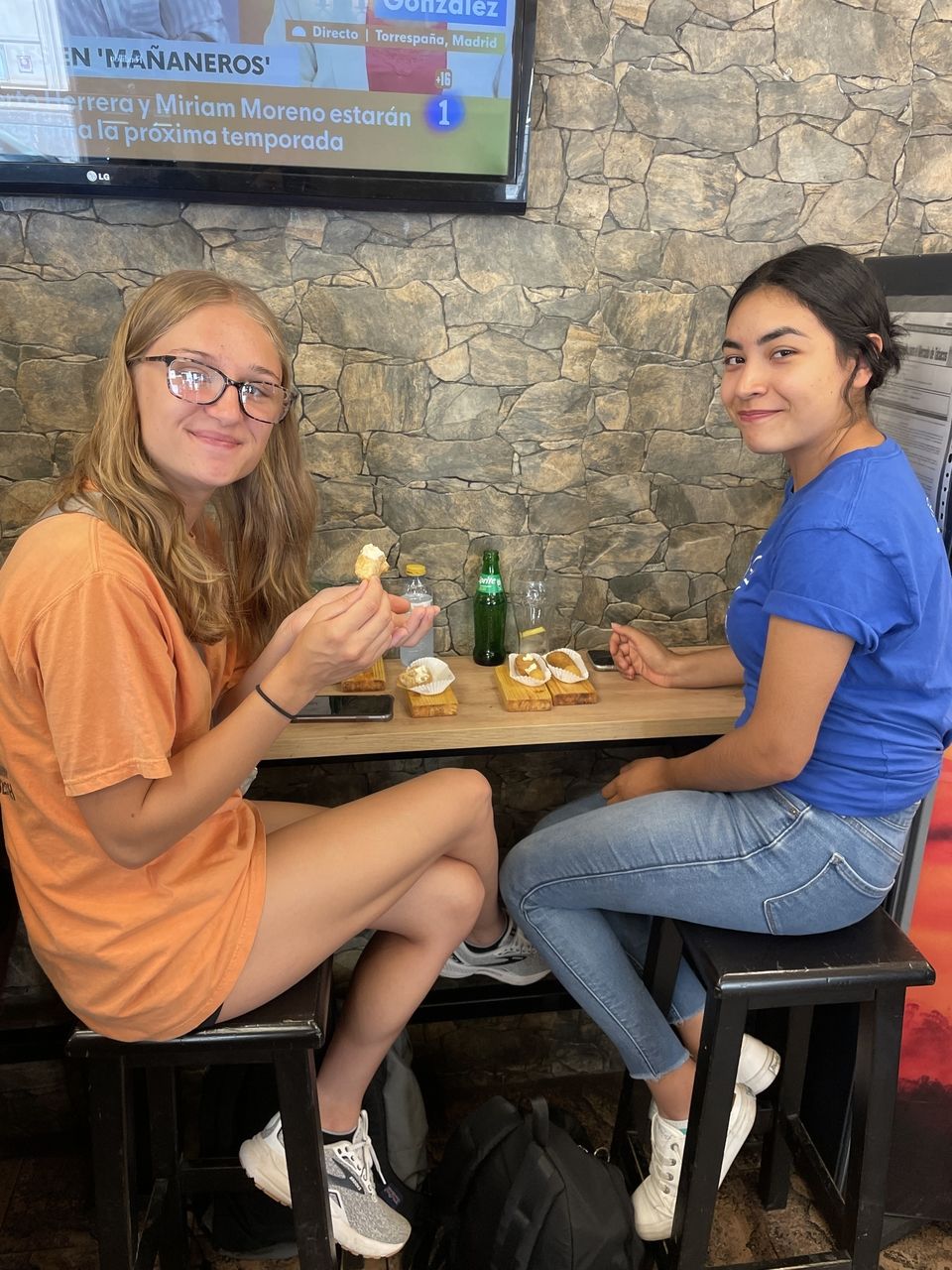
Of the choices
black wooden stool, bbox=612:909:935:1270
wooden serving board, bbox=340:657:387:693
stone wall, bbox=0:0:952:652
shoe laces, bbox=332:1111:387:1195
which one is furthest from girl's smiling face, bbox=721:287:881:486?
shoe laces, bbox=332:1111:387:1195

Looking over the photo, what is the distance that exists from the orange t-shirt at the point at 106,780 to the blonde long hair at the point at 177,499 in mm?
60

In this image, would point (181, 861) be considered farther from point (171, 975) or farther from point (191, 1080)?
point (191, 1080)

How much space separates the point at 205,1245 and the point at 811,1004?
1.26m

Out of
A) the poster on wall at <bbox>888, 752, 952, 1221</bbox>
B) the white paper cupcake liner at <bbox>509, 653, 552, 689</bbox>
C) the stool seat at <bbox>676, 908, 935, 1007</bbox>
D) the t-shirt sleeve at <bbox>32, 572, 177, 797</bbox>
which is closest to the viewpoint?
the t-shirt sleeve at <bbox>32, 572, 177, 797</bbox>

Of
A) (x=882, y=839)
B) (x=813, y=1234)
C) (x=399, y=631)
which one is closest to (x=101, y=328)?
(x=399, y=631)

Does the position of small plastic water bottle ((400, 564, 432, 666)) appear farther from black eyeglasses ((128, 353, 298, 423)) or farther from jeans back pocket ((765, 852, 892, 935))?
jeans back pocket ((765, 852, 892, 935))

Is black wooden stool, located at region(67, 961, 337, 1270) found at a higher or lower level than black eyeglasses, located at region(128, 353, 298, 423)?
lower

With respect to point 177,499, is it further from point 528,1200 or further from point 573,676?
point 528,1200

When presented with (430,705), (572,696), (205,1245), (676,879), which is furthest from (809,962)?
(205,1245)

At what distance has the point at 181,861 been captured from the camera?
4.28 ft

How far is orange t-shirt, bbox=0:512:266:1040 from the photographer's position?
111 cm

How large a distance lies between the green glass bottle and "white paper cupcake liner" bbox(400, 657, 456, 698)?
0.12 m

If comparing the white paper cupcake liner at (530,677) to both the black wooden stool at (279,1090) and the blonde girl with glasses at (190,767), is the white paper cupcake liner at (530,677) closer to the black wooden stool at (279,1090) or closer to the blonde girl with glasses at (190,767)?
the blonde girl with glasses at (190,767)

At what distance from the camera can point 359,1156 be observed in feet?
5.02
